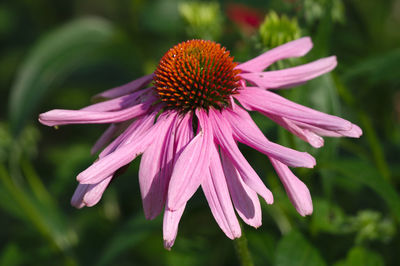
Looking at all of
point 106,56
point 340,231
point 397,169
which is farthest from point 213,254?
point 106,56

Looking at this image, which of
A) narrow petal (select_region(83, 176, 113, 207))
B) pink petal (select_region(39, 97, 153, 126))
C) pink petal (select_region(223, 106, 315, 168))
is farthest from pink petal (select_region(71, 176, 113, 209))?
pink petal (select_region(223, 106, 315, 168))

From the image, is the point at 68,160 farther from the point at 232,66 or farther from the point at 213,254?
the point at 232,66

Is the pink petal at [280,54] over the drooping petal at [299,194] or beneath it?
over

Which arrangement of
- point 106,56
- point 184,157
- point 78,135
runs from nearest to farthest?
point 184,157 → point 106,56 → point 78,135

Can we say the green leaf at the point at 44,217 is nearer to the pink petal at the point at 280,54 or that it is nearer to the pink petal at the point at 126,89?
the pink petal at the point at 126,89

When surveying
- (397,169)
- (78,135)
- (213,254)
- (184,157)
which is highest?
(184,157)

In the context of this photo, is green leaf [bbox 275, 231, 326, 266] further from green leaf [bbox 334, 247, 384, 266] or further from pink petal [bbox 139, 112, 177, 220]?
pink petal [bbox 139, 112, 177, 220]

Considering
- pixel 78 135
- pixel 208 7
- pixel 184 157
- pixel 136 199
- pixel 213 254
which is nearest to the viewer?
pixel 184 157

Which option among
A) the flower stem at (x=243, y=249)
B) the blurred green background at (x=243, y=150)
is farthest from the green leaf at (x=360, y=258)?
the flower stem at (x=243, y=249)
